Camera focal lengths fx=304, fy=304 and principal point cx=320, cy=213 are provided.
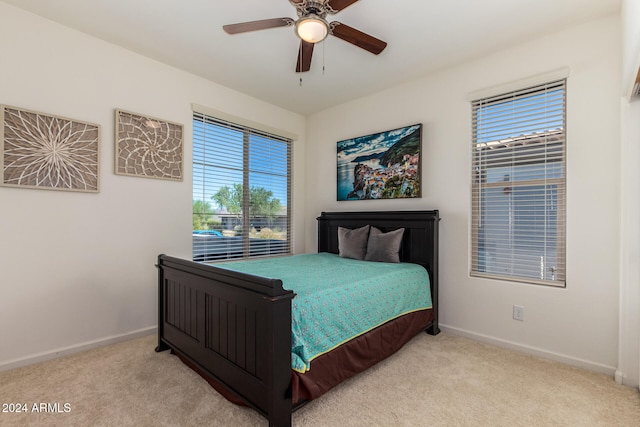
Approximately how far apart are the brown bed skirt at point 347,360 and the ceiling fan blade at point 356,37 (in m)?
2.05

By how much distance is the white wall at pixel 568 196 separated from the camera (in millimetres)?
2250

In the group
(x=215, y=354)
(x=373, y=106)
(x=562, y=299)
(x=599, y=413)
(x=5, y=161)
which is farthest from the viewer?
(x=373, y=106)

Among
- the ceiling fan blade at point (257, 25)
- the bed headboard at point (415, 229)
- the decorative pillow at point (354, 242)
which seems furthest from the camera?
the decorative pillow at point (354, 242)

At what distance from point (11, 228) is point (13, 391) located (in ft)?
3.66

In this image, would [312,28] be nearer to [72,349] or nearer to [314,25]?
[314,25]

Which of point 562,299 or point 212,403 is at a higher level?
point 562,299

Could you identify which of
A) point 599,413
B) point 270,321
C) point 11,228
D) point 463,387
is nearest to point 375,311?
point 463,387

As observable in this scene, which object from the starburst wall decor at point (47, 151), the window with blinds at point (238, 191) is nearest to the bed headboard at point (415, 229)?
the window with blinds at point (238, 191)

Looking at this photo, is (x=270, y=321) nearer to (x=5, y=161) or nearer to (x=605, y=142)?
(x=5, y=161)

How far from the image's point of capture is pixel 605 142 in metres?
2.26

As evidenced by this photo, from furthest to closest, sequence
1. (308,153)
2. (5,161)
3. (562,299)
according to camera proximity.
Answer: (308,153) < (562,299) < (5,161)

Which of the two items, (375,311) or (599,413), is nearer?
(599,413)

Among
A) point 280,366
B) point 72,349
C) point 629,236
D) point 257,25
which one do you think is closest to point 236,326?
point 280,366

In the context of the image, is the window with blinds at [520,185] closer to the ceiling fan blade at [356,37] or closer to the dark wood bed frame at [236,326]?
the dark wood bed frame at [236,326]
